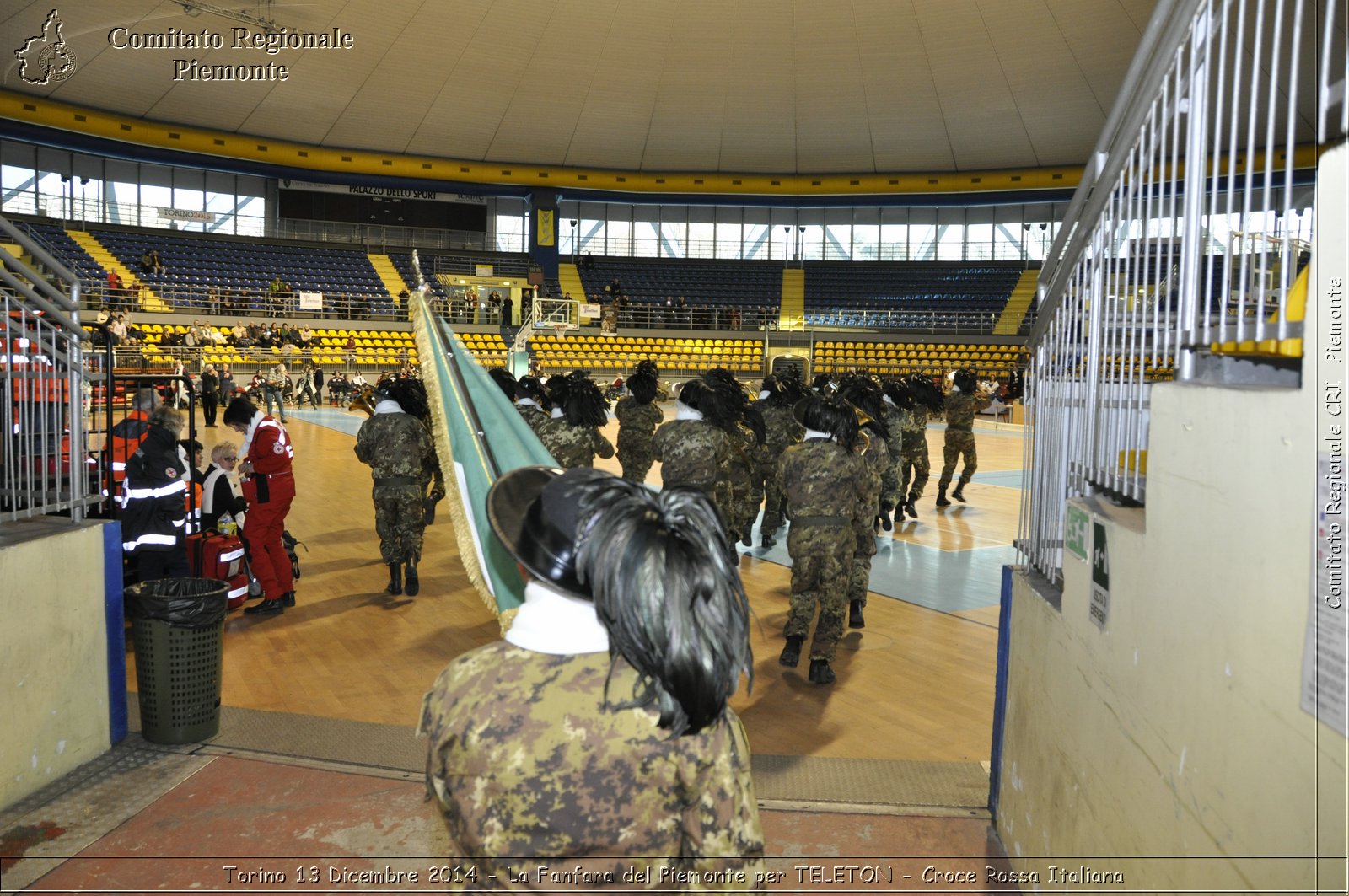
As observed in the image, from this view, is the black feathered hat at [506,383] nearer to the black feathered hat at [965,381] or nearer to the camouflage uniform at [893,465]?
the camouflage uniform at [893,465]

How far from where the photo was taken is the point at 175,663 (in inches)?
158

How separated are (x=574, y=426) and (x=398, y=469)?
141cm

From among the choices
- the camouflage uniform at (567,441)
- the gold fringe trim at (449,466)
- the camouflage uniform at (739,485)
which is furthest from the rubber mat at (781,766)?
the camouflage uniform at (739,485)

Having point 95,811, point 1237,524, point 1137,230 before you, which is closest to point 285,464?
point 95,811

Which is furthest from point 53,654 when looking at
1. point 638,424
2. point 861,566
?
point 638,424

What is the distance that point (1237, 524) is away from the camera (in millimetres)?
1572

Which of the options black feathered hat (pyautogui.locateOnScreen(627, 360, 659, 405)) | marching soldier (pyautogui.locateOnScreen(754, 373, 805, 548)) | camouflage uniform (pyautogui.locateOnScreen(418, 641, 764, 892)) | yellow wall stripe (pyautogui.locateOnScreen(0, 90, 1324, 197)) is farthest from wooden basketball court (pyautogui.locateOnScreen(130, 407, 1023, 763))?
yellow wall stripe (pyautogui.locateOnScreen(0, 90, 1324, 197))

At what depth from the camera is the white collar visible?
1464 millimetres

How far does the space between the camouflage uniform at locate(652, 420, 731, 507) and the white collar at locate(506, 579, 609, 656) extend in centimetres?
491

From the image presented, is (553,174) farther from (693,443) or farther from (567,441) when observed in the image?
(693,443)

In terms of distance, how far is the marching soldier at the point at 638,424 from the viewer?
8266mm

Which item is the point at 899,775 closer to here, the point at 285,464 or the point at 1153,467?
the point at 1153,467

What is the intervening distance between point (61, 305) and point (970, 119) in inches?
1119

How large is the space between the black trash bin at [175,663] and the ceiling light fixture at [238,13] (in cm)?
2039
